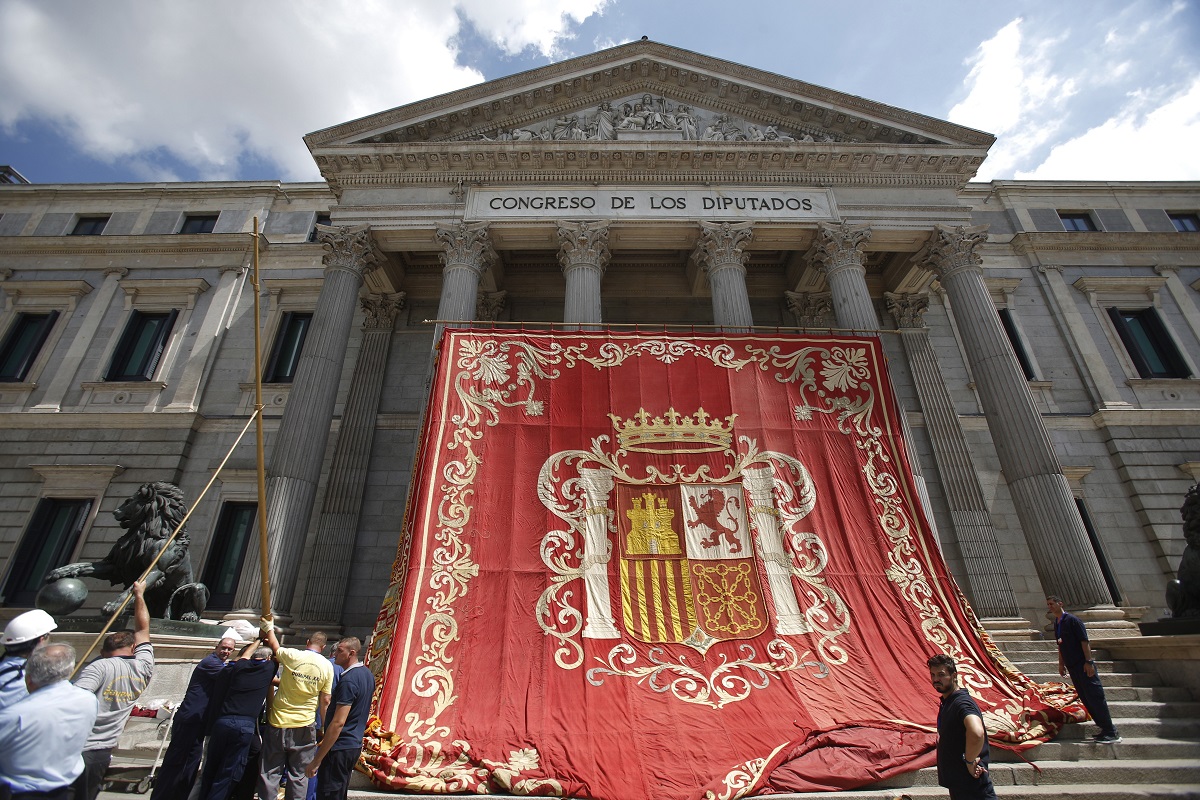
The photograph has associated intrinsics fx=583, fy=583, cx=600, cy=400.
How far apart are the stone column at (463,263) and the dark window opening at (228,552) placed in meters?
6.95

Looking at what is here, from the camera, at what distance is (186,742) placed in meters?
4.37

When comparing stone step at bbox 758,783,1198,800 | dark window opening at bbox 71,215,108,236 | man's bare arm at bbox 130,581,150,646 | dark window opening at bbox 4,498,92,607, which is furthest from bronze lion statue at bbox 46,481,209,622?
dark window opening at bbox 71,215,108,236

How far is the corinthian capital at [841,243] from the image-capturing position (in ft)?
44.5

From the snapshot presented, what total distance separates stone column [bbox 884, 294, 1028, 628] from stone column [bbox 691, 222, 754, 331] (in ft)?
16.4

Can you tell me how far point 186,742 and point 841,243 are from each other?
46.6 ft

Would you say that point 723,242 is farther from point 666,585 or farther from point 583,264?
point 666,585

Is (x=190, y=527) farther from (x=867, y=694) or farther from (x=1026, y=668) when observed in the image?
(x=1026, y=668)

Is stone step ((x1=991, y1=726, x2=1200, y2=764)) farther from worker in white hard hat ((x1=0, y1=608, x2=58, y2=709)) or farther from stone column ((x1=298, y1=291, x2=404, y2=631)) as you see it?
stone column ((x1=298, y1=291, x2=404, y2=631))

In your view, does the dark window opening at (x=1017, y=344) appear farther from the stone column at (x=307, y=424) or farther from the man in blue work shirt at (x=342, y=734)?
the man in blue work shirt at (x=342, y=734)

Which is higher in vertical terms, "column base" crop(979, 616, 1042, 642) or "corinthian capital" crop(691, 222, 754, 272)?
"corinthian capital" crop(691, 222, 754, 272)

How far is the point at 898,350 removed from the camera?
1652 cm

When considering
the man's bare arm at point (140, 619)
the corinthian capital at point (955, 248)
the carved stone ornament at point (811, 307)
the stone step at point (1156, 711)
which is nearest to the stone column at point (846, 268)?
the corinthian capital at point (955, 248)

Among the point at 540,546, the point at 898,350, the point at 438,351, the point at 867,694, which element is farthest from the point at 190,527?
the point at 898,350

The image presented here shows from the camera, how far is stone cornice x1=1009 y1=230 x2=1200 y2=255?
1834cm
